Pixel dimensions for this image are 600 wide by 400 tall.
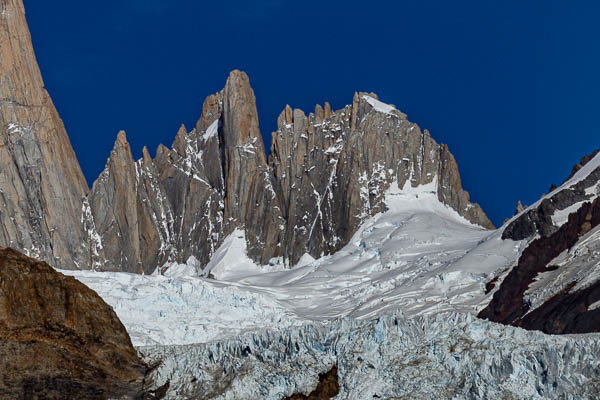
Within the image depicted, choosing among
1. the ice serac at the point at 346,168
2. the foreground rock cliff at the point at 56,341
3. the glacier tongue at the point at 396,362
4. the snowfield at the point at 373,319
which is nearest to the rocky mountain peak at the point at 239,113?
the ice serac at the point at 346,168

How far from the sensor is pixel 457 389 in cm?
5456

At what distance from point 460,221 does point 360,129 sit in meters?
19.4

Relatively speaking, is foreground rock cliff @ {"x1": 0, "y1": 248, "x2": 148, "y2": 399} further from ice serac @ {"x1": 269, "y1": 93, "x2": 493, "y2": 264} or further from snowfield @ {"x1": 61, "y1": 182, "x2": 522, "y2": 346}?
ice serac @ {"x1": 269, "y1": 93, "x2": 493, "y2": 264}

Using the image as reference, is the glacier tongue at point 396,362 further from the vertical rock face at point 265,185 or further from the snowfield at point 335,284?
the vertical rock face at point 265,185

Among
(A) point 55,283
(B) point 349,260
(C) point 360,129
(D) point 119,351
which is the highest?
(C) point 360,129

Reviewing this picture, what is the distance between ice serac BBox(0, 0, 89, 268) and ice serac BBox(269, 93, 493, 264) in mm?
29134

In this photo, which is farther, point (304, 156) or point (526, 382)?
point (304, 156)

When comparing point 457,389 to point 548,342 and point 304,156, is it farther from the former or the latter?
point 304,156

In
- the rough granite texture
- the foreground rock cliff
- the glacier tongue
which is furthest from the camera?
the rough granite texture

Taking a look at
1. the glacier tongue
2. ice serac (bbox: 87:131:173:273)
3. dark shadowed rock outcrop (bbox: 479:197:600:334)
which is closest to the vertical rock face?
A: ice serac (bbox: 87:131:173:273)

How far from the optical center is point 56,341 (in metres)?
64.4

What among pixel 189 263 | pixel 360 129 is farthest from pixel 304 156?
pixel 189 263

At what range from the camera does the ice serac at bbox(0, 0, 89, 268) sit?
500 feet

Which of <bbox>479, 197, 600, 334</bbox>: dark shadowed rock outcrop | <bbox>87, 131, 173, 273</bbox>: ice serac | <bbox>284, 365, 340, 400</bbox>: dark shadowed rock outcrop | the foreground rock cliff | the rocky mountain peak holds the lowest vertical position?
<bbox>284, 365, 340, 400</bbox>: dark shadowed rock outcrop
